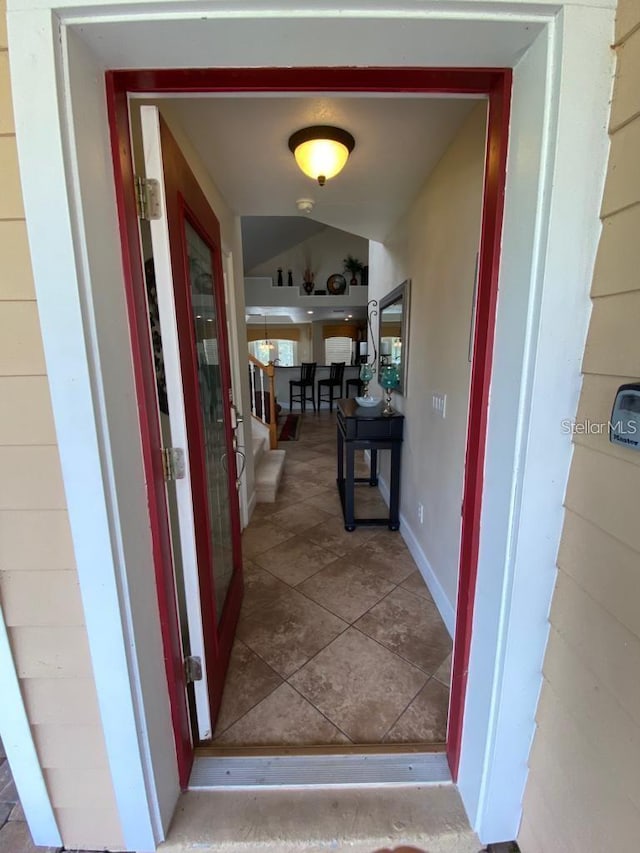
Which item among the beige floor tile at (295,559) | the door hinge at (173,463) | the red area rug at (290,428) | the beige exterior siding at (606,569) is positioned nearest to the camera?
the beige exterior siding at (606,569)

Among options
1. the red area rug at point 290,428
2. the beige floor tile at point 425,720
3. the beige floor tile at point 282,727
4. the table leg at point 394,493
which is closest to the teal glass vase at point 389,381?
the table leg at point 394,493

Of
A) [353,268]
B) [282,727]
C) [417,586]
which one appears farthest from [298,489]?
[353,268]

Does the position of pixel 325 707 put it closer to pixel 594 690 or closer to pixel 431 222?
pixel 594 690

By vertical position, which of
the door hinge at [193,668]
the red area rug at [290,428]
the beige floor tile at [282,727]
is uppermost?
the door hinge at [193,668]

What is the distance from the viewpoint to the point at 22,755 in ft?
3.13

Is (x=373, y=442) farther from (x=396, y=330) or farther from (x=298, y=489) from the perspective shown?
(x=298, y=489)

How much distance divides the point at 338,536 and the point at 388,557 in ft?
1.46

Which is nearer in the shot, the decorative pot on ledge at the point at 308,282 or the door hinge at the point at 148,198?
the door hinge at the point at 148,198

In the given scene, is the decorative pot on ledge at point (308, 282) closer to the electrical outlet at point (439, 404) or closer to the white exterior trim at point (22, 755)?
the electrical outlet at point (439, 404)

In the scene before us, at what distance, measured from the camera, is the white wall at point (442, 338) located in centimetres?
158

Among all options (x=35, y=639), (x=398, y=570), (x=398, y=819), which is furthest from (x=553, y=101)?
(x=398, y=570)

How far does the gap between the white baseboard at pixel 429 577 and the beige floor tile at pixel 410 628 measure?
0.05m

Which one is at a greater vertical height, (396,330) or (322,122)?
(322,122)

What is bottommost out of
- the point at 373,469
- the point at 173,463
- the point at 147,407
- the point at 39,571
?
the point at 373,469
